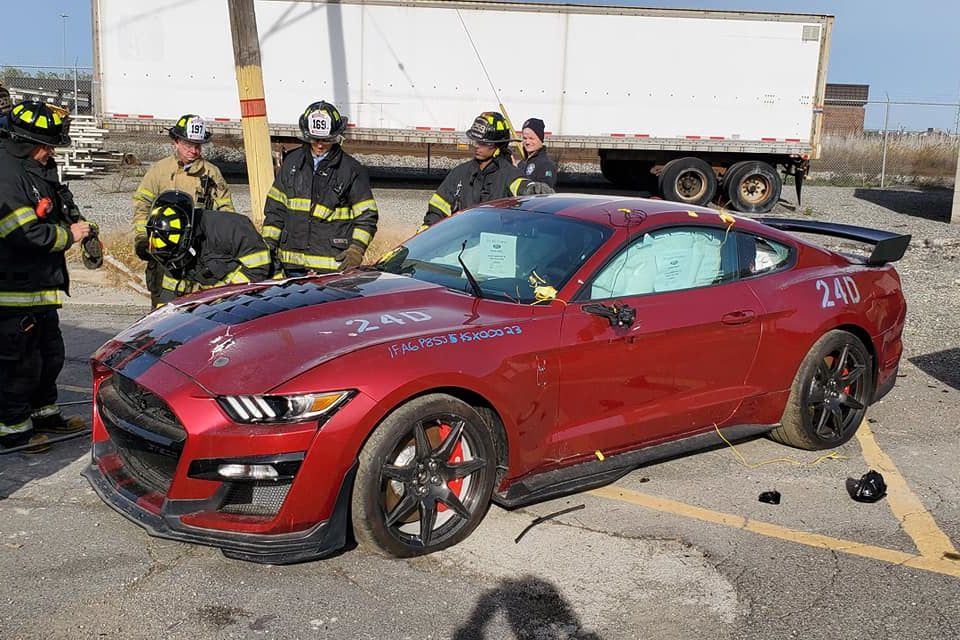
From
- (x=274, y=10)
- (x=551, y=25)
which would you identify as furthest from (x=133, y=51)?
(x=551, y=25)

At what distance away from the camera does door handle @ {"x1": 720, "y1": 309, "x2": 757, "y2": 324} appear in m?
5.15

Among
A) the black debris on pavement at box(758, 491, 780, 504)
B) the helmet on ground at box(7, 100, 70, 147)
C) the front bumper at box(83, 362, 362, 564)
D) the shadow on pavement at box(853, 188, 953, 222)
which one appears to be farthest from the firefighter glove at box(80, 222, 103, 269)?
the shadow on pavement at box(853, 188, 953, 222)

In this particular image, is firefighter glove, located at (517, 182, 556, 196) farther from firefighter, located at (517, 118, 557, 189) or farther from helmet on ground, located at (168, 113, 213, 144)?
helmet on ground, located at (168, 113, 213, 144)

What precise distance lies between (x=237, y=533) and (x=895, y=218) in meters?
18.9

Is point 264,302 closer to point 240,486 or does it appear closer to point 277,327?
point 277,327

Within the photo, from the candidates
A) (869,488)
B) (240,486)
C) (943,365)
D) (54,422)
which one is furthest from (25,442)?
(943,365)

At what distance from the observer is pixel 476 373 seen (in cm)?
415

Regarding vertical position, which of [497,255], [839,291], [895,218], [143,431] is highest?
[497,255]

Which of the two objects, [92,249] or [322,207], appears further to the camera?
[322,207]

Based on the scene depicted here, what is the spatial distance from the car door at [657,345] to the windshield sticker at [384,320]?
686 millimetres

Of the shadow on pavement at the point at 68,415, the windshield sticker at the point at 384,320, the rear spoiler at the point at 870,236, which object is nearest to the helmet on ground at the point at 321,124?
the shadow on pavement at the point at 68,415

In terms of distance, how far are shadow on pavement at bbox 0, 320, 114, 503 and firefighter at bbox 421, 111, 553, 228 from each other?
2.75 m

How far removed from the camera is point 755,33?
19703 mm

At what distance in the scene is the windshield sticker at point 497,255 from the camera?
16.3ft
